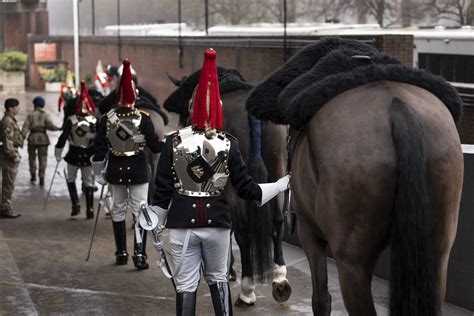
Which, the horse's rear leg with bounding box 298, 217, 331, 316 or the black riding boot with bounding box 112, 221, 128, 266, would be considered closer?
the horse's rear leg with bounding box 298, 217, 331, 316

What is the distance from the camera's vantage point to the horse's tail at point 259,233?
363 inches

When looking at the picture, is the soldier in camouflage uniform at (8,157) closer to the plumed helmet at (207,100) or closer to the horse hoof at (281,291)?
the horse hoof at (281,291)

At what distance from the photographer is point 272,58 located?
18.7m

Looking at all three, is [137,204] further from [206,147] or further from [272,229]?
[206,147]

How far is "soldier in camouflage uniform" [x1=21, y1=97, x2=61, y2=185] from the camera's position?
1800 cm

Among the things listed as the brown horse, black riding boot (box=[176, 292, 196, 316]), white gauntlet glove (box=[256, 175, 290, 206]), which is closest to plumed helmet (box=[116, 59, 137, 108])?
white gauntlet glove (box=[256, 175, 290, 206])

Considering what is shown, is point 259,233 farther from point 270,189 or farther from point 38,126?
point 38,126

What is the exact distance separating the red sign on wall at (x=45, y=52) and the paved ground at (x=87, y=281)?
33.3 metres

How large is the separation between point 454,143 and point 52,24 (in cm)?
4711

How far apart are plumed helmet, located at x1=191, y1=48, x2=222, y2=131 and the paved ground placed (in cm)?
246

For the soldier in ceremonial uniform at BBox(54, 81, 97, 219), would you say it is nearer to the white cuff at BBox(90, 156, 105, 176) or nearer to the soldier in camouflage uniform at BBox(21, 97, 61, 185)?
the soldier in camouflage uniform at BBox(21, 97, 61, 185)

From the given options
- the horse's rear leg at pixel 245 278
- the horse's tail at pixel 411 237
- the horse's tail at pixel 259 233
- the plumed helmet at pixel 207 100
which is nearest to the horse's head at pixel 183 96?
the horse's tail at pixel 259 233

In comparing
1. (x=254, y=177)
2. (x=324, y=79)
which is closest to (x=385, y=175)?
(x=324, y=79)

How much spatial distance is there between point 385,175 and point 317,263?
4.30 feet
